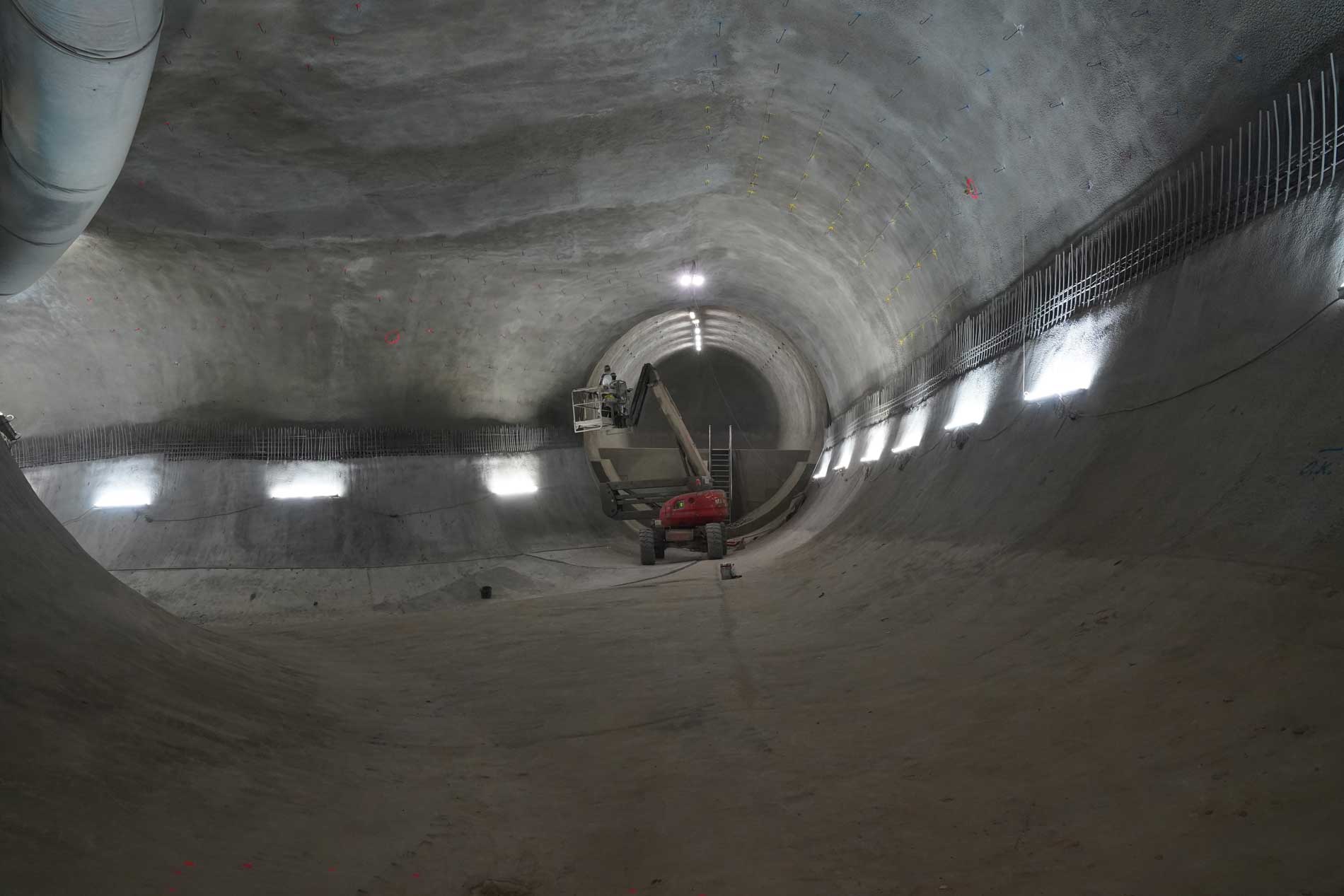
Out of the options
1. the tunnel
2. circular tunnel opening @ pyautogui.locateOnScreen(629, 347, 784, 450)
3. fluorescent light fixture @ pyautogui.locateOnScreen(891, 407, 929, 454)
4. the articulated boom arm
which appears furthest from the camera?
circular tunnel opening @ pyautogui.locateOnScreen(629, 347, 784, 450)

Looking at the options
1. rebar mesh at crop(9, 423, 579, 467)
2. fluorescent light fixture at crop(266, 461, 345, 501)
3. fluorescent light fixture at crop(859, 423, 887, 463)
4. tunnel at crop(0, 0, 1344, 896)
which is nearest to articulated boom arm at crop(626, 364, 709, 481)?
tunnel at crop(0, 0, 1344, 896)

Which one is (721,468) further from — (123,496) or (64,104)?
(64,104)

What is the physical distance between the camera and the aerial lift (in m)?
15.4

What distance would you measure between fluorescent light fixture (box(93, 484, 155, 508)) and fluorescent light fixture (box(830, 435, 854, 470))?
Result: 11559 mm

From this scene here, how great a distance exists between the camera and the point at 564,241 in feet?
→ 41.3

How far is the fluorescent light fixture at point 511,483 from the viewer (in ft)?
50.8

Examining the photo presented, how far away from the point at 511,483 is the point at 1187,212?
12354mm

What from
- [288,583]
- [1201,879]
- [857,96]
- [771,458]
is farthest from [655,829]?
[771,458]

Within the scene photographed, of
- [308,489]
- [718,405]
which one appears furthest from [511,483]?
[718,405]

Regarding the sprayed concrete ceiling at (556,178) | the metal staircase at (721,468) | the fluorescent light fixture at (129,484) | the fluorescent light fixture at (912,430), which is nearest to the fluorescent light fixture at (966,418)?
the fluorescent light fixture at (912,430)

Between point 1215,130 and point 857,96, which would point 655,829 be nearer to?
point 1215,130

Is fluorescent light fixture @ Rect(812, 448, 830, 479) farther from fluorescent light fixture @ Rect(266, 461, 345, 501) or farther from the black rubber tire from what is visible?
fluorescent light fixture @ Rect(266, 461, 345, 501)

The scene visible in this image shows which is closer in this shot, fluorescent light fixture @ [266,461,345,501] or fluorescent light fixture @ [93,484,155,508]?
fluorescent light fixture @ [93,484,155,508]

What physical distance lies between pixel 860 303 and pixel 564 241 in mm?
4618
